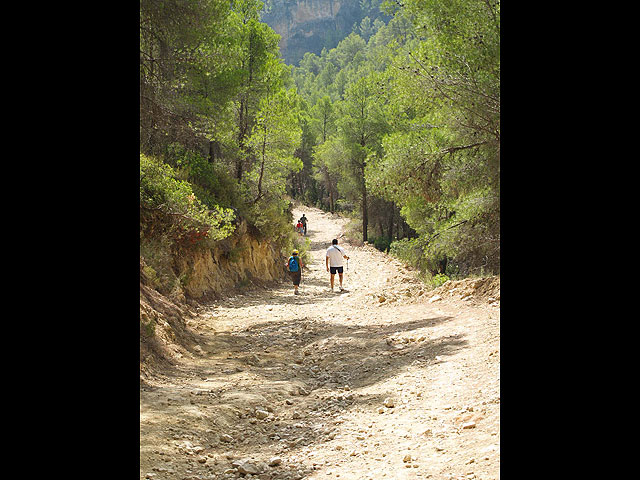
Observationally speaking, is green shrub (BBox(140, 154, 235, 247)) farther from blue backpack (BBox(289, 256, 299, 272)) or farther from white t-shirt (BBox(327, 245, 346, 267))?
white t-shirt (BBox(327, 245, 346, 267))

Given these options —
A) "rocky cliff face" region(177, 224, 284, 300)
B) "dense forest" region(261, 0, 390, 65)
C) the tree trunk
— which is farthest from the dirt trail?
"dense forest" region(261, 0, 390, 65)

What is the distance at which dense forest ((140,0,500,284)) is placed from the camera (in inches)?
385

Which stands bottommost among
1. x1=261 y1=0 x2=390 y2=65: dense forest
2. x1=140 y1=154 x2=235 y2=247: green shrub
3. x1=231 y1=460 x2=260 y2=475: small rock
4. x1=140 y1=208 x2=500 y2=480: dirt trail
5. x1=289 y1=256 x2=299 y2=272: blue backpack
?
x1=231 y1=460 x2=260 y2=475: small rock

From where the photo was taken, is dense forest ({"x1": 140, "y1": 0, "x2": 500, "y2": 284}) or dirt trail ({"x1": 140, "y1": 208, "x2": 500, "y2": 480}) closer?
dirt trail ({"x1": 140, "y1": 208, "x2": 500, "y2": 480})

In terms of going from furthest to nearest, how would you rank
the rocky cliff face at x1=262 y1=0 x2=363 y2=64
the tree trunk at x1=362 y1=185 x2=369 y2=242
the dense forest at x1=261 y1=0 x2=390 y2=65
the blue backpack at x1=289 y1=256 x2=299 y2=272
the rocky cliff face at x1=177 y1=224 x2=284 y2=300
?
1. the rocky cliff face at x1=262 y1=0 x2=363 y2=64
2. the dense forest at x1=261 y1=0 x2=390 y2=65
3. the tree trunk at x1=362 y1=185 x2=369 y2=242
4. the blue backpack at x1=289 y1=256 x2=299 y2=272
5. the rocky cliff face at x1=177 y1=224 x2=284 y2=300

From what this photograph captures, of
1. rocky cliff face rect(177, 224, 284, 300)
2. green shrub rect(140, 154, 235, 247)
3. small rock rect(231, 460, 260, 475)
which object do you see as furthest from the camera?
rocky cliff face rect(177, 224, 284, 300)

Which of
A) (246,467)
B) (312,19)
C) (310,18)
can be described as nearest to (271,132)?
(246,467)

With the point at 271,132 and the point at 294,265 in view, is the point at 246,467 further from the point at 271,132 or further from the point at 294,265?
the point at 271,132

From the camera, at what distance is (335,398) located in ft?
20.8

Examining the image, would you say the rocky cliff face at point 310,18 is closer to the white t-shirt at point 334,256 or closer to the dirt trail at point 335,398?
the white t-shirt at point 334,256

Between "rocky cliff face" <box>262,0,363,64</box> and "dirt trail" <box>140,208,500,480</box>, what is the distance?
460 feet

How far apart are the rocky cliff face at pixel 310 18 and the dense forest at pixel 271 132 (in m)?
127

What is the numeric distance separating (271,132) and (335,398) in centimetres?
1420
